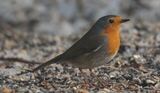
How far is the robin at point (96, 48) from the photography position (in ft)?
30.6

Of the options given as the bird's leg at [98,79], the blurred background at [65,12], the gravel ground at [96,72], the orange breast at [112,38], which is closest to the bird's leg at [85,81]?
the gravel ground at [96,72]

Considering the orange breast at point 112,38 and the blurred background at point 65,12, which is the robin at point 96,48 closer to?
the orange breast at point 112,38

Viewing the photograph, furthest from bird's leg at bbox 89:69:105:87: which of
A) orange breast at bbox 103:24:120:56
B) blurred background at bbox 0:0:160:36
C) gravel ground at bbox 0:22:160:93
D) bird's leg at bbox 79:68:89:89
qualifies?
blurred background at bbox 0:0:160:36

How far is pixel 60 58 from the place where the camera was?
9453mm

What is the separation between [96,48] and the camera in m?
9.48

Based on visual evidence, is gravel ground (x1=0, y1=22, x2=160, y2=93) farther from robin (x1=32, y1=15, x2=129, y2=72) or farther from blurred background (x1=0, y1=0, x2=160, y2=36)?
blurred background (x1=0, y1=0, x2=160, y2=36)

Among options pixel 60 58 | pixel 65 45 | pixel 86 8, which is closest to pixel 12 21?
pixel 86 8

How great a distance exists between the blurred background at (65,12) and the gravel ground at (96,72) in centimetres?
271

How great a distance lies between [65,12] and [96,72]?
22.0 ft

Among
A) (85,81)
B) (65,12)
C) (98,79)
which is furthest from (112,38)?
(65,12)

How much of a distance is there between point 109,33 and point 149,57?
1450 mm

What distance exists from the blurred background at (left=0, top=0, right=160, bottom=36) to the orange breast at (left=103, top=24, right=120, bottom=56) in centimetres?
626

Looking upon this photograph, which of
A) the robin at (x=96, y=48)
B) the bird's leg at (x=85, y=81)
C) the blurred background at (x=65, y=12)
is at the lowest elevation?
the bird's leg at (x=85, y=81)

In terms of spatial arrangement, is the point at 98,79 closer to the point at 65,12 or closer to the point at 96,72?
the point at 96,72
